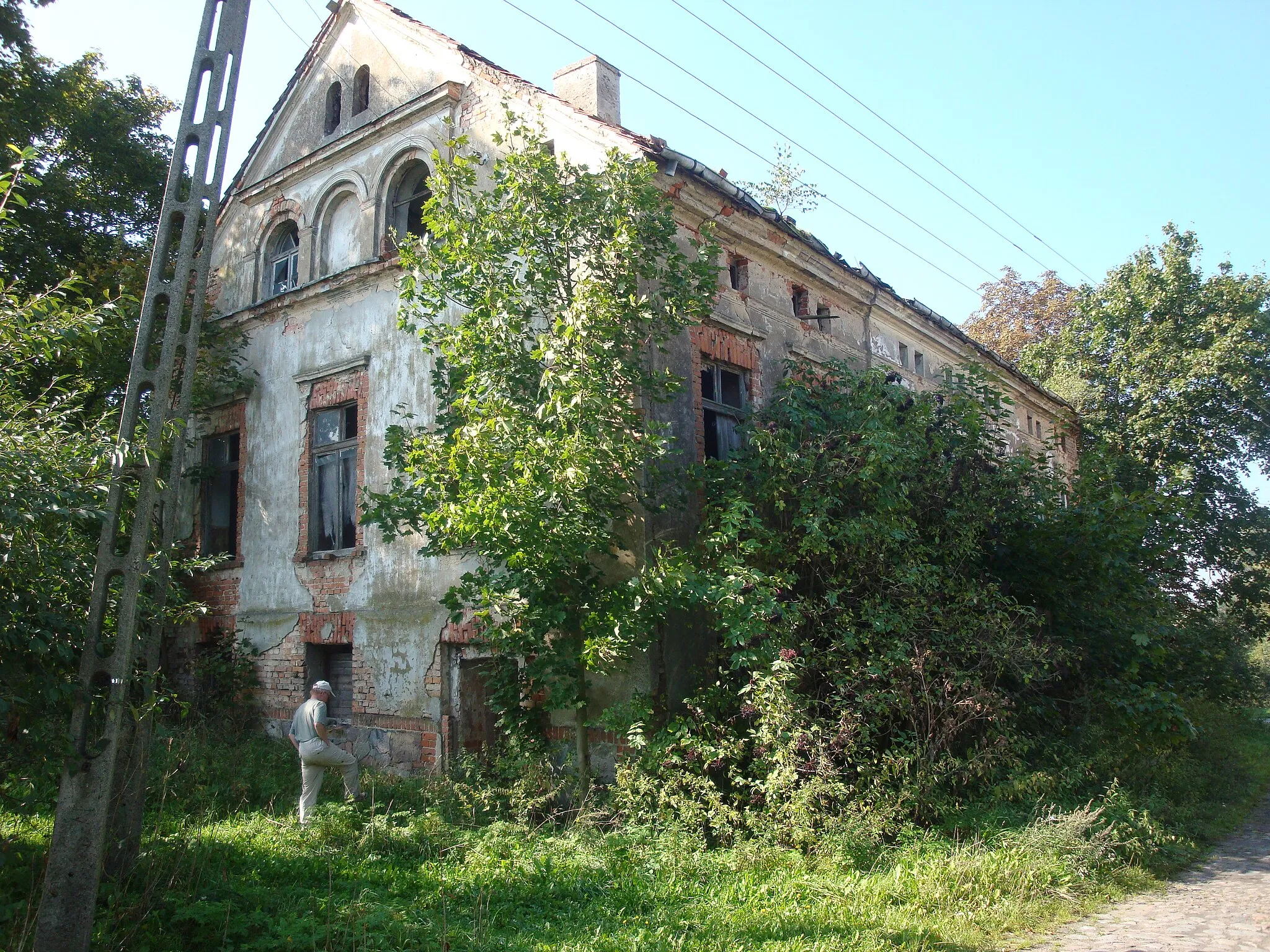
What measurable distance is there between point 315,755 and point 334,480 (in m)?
4.14

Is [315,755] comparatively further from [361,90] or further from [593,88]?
[361,90]

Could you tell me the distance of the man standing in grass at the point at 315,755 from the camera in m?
8.03

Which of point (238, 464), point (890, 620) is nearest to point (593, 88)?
point (890, 620)

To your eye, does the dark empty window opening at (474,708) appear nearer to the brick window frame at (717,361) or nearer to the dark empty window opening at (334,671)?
the dark empty window opening at (334,671)

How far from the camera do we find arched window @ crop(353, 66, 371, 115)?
12.2 m

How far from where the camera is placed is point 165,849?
5.86 m

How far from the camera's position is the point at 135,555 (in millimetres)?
4832

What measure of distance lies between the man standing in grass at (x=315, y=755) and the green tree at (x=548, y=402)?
1447mm

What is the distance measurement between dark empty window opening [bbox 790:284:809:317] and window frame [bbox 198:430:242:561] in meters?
7.58

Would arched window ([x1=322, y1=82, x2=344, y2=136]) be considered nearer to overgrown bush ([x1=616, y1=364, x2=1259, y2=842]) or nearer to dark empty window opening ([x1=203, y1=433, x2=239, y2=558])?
dark empty window opening ([x1=203, y1=433, x2=239, y2=558])

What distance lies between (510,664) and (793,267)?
6126 mm

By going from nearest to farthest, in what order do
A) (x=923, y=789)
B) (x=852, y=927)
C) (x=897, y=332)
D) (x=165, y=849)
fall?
1. (x=852, y=927)
2. (x=165, y=849)
3. (x=923, y=789)
4. (x=897, y=332)

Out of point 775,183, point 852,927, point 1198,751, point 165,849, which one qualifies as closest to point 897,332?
point 775,183

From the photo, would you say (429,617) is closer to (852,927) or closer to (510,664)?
(510,664)
